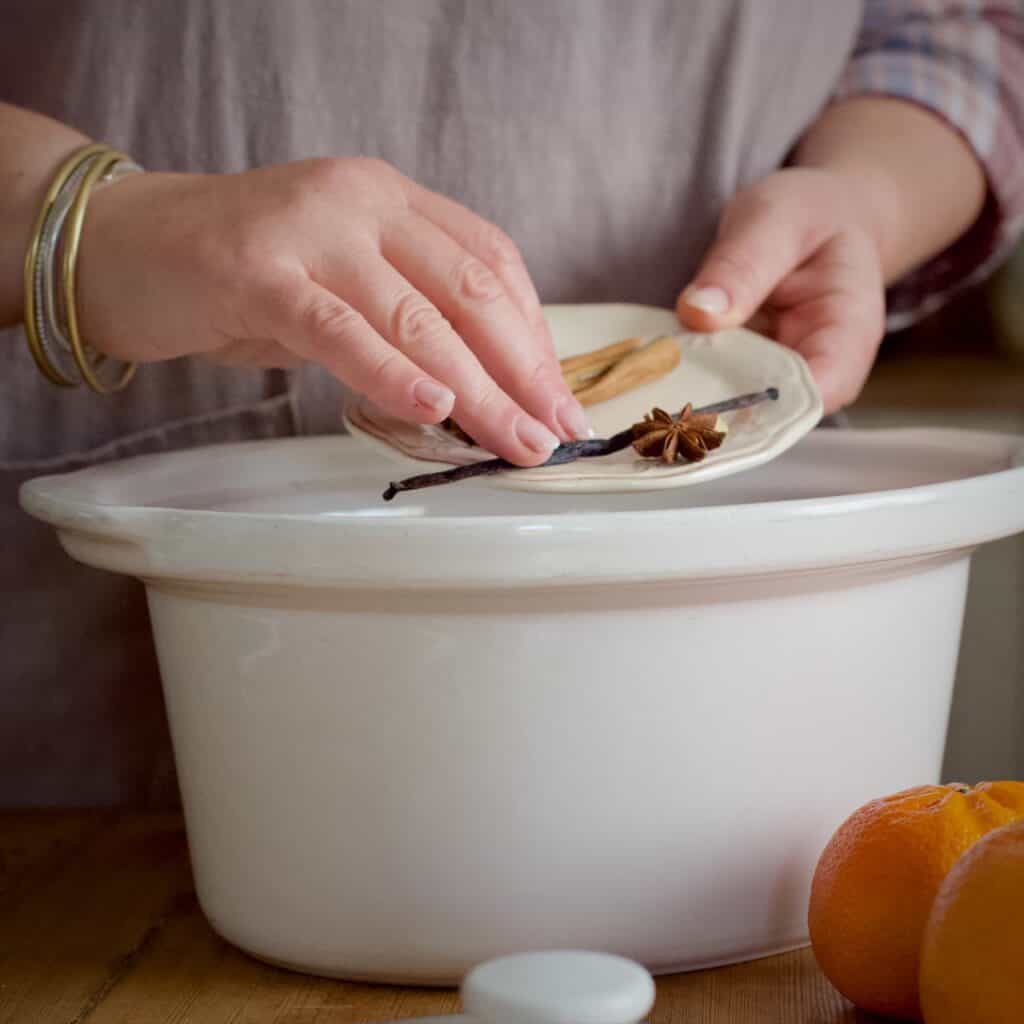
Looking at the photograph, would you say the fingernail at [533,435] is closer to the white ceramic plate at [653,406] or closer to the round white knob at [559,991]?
the white ceramic plate at [653,406]

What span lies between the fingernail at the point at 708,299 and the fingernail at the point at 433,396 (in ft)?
0.71

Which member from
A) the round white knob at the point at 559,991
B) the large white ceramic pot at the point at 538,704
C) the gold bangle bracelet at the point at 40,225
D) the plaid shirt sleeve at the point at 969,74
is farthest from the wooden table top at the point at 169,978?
the plaid shirt sleeve at the point at 969,74

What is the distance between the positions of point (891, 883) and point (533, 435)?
22 cm

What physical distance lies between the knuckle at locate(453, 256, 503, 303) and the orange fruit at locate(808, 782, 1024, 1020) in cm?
26

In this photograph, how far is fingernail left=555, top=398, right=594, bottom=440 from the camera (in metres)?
0.61

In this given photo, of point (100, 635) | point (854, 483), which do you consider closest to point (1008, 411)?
point (854, 483)

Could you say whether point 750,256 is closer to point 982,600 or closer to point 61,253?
point 61,253

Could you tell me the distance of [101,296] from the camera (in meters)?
0.65

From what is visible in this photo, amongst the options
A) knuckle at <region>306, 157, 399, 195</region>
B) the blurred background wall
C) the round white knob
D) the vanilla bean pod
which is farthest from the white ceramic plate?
the blurred background wall

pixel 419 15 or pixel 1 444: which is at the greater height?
pixel 419 15

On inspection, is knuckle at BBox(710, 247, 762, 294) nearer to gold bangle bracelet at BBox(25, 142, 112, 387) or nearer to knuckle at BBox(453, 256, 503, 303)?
knuckle at BBox(453, 256, 503, 303)

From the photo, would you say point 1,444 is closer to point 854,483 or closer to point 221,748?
point 221,748

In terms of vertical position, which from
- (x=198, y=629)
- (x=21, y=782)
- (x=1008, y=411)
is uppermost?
(x=198, y=629)

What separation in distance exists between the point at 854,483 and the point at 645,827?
0.84 ft
